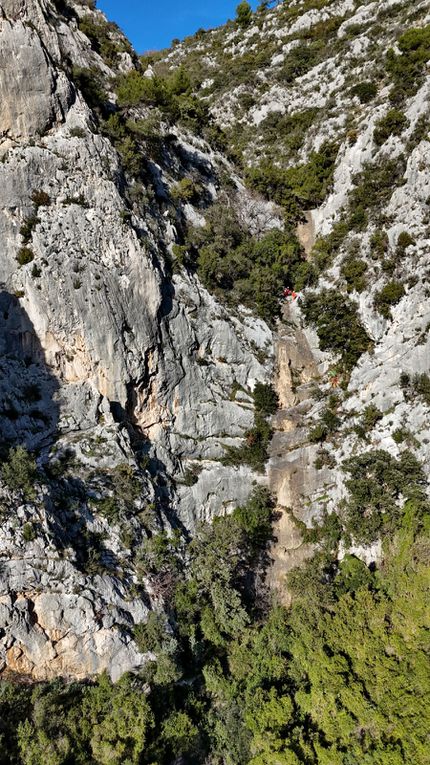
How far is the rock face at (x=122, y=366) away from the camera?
2145cm

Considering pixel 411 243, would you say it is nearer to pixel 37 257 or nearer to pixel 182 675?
pixel 37 257

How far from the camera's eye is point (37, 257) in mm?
27609

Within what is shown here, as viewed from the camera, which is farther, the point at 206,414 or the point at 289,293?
the point at 289,293

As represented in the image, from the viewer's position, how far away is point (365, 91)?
39.7 metres

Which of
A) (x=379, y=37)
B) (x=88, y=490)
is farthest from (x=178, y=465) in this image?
(x=379, y=37)

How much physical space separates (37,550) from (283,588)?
15.5 meters

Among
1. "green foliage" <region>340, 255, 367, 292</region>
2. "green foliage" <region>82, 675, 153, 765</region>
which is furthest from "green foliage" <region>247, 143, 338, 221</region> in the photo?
"green foliage" <region>82, 675, 153, 765</region>

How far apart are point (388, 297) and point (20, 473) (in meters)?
25.9

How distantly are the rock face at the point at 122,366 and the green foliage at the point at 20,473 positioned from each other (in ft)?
0.80

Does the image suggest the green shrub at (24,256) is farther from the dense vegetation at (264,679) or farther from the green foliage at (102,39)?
the green foliage at (102,39)

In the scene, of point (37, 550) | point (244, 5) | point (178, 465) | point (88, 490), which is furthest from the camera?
point (244, 5)

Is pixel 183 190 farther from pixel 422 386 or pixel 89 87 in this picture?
pixel 422 386

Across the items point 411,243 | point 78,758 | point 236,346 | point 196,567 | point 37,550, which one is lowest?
point 78,758

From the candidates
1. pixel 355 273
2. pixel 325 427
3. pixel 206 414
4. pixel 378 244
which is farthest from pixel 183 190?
pixel 325 427
